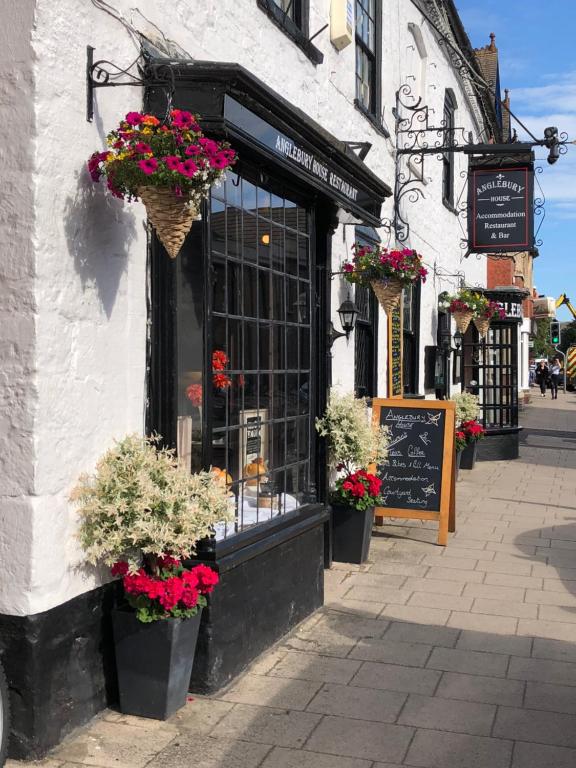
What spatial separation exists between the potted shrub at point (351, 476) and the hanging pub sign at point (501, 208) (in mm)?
6068

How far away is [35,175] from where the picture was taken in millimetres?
3715

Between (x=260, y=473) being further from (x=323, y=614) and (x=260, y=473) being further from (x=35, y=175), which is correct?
(x=35, y=175)

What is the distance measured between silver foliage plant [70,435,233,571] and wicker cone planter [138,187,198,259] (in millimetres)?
1003

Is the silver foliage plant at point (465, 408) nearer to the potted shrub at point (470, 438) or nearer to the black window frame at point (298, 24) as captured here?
the potted shrub at point (470, 438)

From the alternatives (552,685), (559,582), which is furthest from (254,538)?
(559,582)

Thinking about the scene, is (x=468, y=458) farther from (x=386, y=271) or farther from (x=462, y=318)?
(x=386, y=271)

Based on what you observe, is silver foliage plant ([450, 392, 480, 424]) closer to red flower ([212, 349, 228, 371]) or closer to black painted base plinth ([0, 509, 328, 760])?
black painted base plinth ([0, 509, 328, 760])

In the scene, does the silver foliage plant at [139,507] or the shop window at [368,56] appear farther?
the shop window at [368,56]

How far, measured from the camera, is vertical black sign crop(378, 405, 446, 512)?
8.26 m

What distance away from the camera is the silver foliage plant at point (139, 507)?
13.0 ft

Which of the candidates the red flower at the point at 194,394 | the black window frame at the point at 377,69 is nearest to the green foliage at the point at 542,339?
the black window frame at the point at 377,69

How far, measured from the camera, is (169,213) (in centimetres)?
401

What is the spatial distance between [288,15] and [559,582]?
4965 mm

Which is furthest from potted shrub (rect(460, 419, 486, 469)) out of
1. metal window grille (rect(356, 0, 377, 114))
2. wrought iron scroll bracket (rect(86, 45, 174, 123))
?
wrought iron scroll bracket (rect(86, 45, 174, 123))
